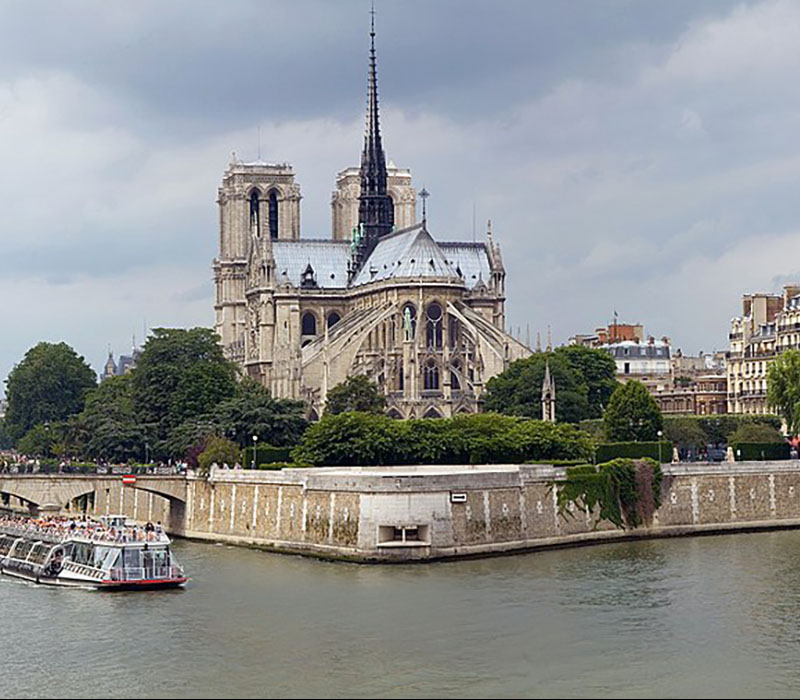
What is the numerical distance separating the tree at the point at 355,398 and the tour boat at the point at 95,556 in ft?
134

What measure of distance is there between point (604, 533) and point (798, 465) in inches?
494

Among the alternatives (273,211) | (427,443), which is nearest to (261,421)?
(427,443)

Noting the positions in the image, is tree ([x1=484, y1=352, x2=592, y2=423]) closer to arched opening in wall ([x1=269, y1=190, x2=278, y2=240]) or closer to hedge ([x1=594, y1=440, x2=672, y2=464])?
hedge ([x1=594, y1=440, x2=672, y2=464])

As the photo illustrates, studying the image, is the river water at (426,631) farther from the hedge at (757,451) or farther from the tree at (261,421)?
the tree at (261,421)

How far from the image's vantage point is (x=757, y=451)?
83.1m

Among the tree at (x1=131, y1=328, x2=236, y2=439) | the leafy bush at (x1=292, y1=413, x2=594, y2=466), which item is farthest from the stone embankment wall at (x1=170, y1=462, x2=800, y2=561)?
the tree at (x1=131, y1=328, x2=236, y2=439)

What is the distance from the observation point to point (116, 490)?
86.3m

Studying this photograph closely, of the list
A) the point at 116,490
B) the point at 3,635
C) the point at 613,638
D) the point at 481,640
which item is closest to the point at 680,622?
the point at 613,638

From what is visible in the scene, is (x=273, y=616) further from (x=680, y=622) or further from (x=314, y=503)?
(x=314, y=503)

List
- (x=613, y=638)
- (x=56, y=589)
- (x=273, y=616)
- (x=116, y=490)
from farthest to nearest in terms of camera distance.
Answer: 1. (x=116, y=490)
2. (x=56, y=589)
3. (x=273, y=616)
4. (x=613, y=638)

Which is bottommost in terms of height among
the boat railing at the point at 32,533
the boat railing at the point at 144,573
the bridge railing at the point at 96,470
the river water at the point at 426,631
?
the river water at the point at 426,631

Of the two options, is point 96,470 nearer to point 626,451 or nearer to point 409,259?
point 626,451

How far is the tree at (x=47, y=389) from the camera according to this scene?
128m

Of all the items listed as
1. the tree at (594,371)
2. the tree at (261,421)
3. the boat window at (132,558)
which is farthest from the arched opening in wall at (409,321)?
the boat window at (132,558)
